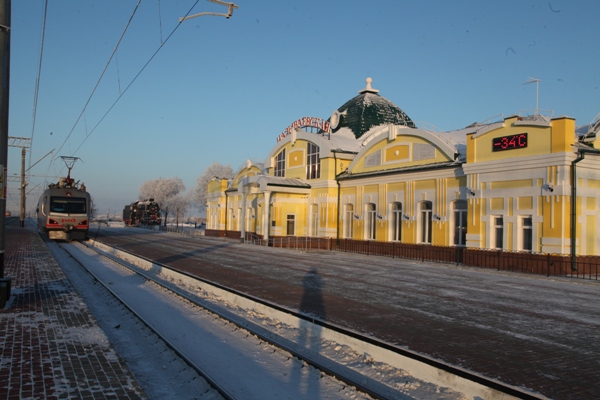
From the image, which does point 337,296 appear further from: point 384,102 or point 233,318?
point 384,102

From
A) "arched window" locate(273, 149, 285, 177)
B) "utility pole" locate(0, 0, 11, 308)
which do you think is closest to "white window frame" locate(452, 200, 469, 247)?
"arched window" locate(273, 149, 285, 177)

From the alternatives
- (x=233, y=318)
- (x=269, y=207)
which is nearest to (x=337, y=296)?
(x=233, y=318)

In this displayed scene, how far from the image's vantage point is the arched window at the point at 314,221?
3819 cm

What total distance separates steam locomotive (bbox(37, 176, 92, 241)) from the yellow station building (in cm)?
1243

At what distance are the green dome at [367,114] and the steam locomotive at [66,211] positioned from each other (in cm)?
2030

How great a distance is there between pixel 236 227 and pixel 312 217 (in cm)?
1233

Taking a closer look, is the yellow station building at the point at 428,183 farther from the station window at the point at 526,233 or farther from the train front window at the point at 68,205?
the train front window at the point at 68,205

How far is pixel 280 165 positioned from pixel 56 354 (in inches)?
1443

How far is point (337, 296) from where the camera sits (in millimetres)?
14031

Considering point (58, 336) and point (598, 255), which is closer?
point (58, 336)

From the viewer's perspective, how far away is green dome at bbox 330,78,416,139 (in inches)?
1587

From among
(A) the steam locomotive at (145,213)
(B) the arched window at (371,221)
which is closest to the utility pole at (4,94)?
(B) the arched window at (371,221)

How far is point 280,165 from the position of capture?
4366 centimetres

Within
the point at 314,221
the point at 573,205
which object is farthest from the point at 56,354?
the point at 314,221
